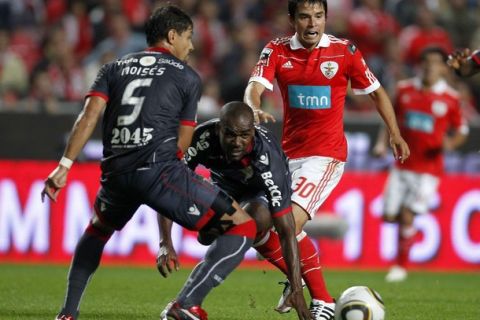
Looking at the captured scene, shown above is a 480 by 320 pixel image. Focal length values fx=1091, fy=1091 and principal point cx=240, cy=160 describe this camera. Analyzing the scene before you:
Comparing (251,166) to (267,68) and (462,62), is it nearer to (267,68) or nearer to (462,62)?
(267,68)

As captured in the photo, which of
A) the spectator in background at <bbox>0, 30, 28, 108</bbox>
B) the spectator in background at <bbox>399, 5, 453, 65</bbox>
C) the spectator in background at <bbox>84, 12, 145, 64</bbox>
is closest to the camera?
the spectator in background at <bbox>0, 30, 28, 108</bbox>

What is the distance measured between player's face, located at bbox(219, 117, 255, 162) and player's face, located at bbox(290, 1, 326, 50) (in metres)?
1.42

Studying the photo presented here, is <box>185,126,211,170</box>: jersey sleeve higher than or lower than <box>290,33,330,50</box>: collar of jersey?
lower

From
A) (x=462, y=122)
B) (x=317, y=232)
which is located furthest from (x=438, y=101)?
(x=317, y=232)

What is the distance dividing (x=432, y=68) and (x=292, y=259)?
21.5 ft

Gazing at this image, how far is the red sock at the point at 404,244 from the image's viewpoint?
12.9 metres

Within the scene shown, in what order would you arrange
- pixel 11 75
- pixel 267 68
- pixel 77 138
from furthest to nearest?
pixel 11 75 < pixel 267 68 < pixel 77 138

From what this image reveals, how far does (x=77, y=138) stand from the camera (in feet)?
21.7

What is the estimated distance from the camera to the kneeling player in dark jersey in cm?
665

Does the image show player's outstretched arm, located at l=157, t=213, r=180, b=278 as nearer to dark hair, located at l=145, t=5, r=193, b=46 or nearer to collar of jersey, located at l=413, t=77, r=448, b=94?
dark hair, located at l=145, t=5, r=193, b=46

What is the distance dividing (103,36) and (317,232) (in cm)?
491

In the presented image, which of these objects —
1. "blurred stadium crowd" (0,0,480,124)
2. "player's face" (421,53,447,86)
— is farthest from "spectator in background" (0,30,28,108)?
"player's face" (421,53,447,86)

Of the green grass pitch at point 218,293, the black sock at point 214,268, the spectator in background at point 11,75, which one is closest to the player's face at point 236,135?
the black sock at point 214,268

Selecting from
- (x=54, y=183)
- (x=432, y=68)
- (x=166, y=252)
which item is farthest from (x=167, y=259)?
(x=432, y=68)
